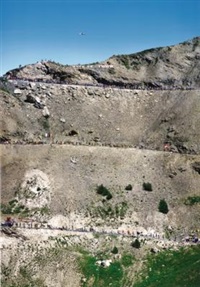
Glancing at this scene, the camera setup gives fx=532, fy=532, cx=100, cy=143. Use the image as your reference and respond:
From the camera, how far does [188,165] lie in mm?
87062

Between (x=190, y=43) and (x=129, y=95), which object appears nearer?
(x=129, y=95)

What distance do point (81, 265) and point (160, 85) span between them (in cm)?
5590

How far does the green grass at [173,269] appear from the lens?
2489 inches

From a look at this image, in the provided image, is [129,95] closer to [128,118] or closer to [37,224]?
[128,118]

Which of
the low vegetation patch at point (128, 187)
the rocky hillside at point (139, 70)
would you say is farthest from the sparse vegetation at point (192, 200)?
the rocky hillside at point (139, 70)

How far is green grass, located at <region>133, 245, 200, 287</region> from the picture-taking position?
6322cm

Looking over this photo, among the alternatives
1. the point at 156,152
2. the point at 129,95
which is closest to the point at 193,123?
the point at 156,152

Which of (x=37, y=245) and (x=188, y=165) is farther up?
(x=188, y=165)

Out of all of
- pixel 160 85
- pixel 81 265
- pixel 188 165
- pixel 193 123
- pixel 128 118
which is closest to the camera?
pixel 81 265

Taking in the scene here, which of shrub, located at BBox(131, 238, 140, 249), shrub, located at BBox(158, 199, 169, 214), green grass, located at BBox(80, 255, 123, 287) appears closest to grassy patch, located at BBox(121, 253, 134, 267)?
green grass, located at BBox(80, 255, 123, 287)

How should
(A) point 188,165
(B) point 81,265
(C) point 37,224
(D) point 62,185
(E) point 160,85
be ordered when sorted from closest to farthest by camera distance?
(B) point 81,265, (C) point 37,224, (D) point 62,185, (A) point 188,165, (E) point 160,85

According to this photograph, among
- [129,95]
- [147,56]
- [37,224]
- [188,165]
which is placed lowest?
[37,224]

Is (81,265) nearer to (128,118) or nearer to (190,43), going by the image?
(128,118)

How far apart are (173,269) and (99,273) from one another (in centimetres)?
949
